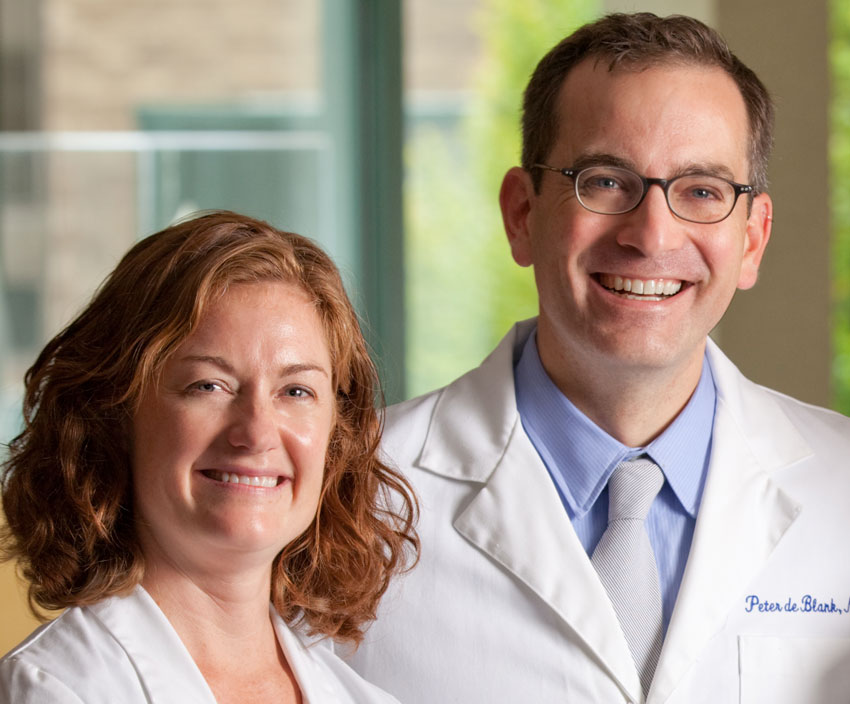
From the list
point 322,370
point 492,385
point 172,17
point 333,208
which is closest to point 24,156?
point 172,17

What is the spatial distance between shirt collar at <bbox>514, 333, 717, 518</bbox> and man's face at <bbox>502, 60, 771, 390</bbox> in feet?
0.30

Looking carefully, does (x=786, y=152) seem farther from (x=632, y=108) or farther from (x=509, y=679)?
(x=509, y=679)

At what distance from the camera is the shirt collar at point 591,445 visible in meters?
1.68

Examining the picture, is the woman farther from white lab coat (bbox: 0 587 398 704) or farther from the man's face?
the man's face

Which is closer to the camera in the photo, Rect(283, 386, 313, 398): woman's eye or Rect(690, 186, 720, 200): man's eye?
Rect(283, 386, 313, 398): woman's eye

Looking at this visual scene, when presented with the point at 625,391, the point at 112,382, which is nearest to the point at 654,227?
the point at 625,391

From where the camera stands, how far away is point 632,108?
1.62 m

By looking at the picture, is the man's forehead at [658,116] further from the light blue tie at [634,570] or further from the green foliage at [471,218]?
the green foliage at [471,218]

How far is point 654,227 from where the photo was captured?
158cm

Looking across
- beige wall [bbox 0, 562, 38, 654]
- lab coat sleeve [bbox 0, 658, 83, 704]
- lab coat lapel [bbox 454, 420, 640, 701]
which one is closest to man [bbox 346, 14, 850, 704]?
lab coat lapel [bbox 454, 420, 640, 701]

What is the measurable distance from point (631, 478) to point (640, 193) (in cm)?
41

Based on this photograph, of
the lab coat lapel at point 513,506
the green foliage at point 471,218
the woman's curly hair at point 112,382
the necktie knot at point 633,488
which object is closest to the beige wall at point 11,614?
the woman's curly hair at point 112,382

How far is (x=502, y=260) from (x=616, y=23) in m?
2.05

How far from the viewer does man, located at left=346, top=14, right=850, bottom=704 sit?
1594 mm
